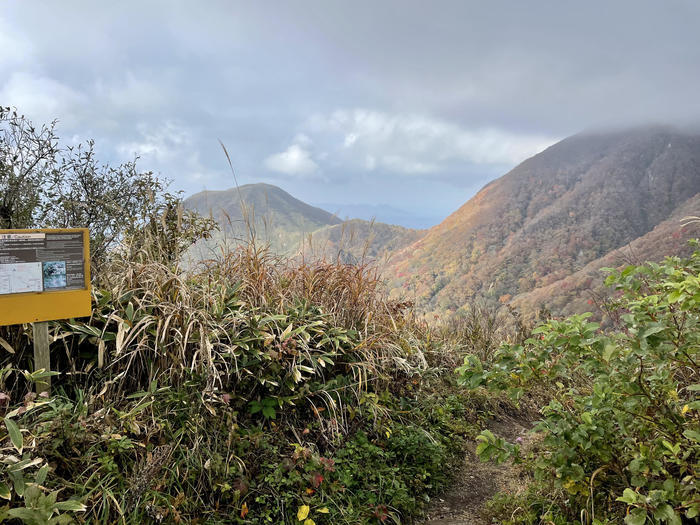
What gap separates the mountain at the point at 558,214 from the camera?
30.5 meters

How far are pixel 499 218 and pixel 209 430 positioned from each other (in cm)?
4372

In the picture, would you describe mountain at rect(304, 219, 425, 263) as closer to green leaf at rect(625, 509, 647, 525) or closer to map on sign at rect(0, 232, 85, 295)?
map on sign at rect(0, 232, 85, 295)

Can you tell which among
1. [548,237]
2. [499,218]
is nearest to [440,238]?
[499,218]

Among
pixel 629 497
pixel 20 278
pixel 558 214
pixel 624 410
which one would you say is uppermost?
pixel 558 214

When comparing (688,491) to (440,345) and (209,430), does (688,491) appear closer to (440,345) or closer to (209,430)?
(209,430)

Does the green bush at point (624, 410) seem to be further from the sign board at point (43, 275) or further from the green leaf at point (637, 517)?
the sign board at point (43, 275)

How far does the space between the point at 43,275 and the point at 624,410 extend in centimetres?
325

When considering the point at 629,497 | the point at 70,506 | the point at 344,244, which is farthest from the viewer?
the point at 344,244

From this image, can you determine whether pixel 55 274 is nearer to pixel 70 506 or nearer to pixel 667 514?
pixel 70 506

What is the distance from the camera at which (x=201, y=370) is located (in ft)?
8.63

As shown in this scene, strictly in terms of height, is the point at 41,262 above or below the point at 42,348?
above

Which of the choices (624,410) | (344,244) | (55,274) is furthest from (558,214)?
(55,274)

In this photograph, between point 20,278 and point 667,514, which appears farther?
point 20,278

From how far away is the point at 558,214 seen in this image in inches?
1629
